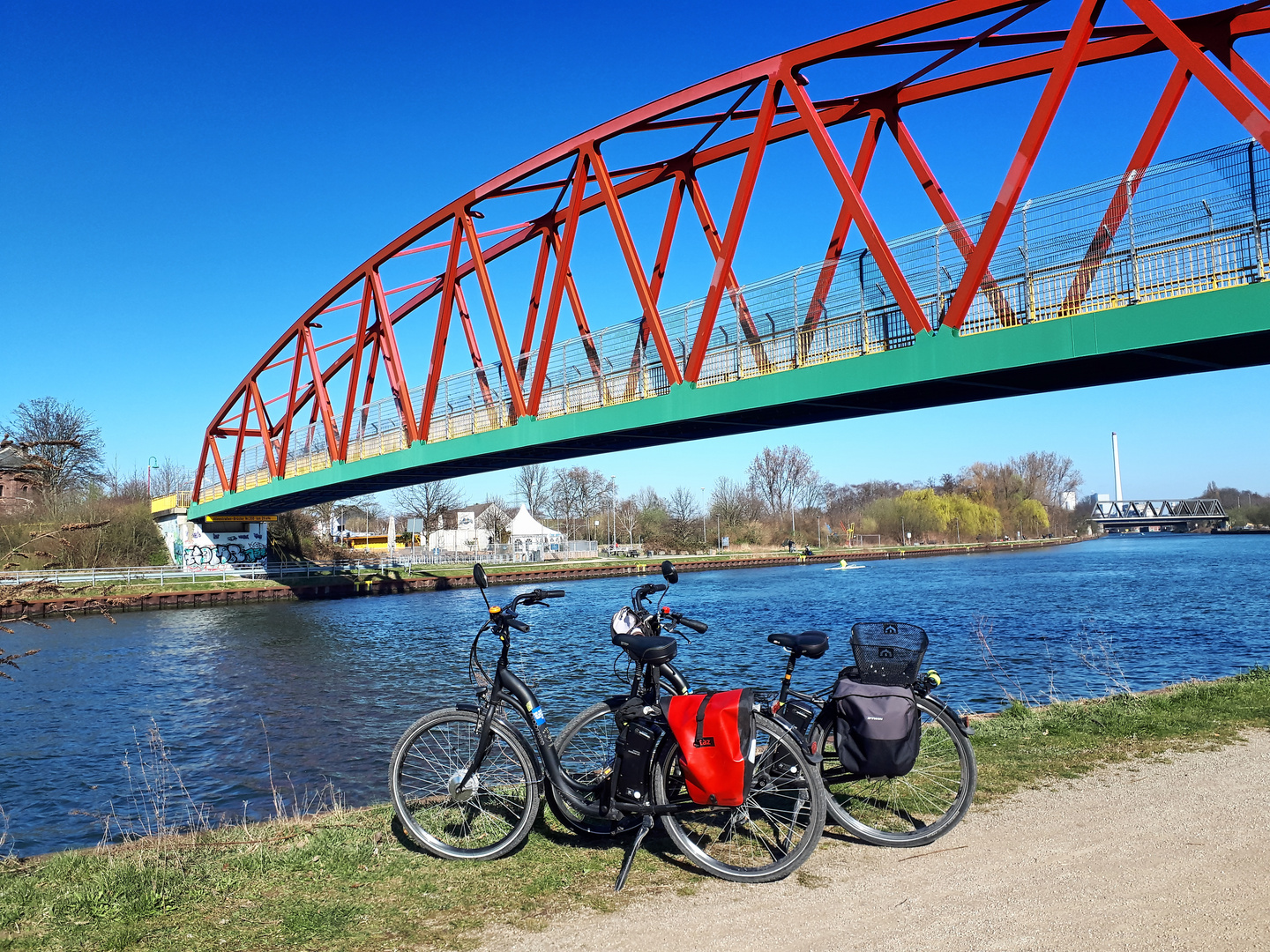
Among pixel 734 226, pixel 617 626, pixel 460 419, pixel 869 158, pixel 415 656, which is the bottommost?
pixel 415 656

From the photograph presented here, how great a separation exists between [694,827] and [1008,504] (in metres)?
122

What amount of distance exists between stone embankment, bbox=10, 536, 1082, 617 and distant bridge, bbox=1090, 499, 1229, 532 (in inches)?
3645

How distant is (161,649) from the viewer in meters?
28.3

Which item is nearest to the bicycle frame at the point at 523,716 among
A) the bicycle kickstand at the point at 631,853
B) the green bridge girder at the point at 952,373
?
the bicycle kickstand at the point at 631,853

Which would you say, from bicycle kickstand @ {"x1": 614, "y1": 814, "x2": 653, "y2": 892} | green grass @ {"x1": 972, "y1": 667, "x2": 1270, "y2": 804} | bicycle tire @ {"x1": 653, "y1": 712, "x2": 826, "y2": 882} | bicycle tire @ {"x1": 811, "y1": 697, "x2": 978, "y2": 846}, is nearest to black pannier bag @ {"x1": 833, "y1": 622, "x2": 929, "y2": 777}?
bicycle tire @ {"x1": 811, "y1": 697, "x2": 978, "y2": 846}

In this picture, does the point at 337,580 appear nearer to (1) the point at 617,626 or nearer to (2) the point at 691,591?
(2) the point at 691,591

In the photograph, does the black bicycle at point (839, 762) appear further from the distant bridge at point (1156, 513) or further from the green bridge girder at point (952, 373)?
the distant bridge at point (1156, 513)

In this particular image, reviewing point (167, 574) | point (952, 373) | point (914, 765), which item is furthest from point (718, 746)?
point (167, 574)

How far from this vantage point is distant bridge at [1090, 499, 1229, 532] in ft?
555

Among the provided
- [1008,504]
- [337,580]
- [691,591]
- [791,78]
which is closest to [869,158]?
[791,78]

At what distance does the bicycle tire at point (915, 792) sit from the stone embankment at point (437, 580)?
2289cm

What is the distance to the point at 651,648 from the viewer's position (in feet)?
15.1

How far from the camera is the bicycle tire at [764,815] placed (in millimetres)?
4324

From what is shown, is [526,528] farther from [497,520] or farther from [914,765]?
[914,765]
